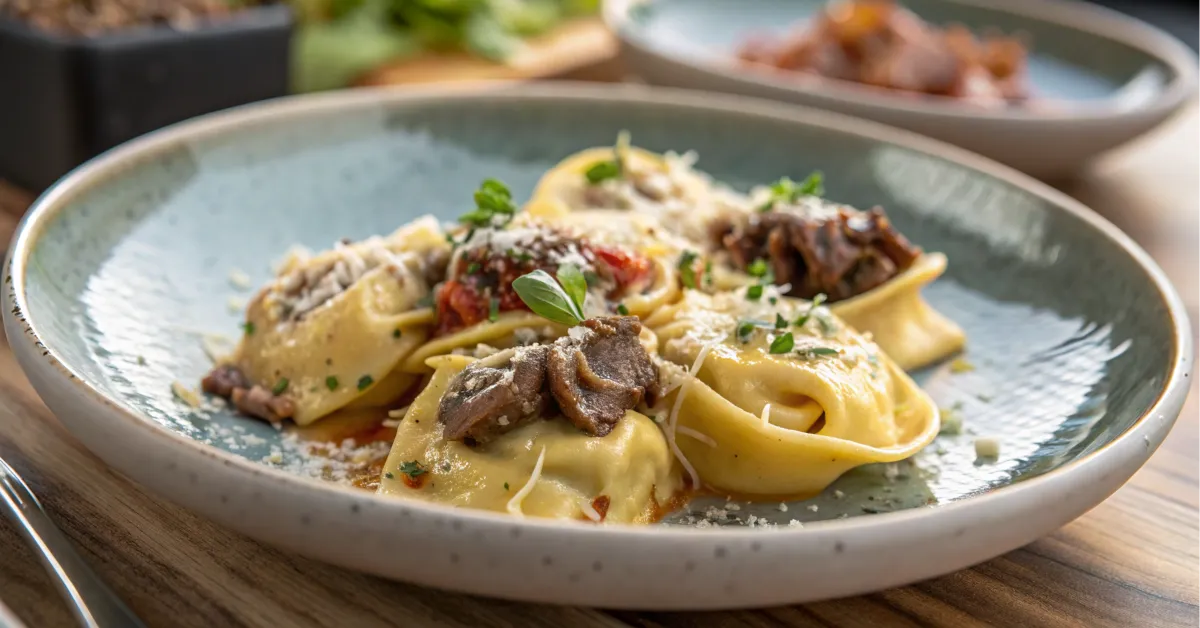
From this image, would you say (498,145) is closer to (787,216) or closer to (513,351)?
(787,216)

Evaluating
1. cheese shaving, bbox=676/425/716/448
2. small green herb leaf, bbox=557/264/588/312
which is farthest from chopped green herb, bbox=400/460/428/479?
cheese shaving, bbox=676/425/716/448

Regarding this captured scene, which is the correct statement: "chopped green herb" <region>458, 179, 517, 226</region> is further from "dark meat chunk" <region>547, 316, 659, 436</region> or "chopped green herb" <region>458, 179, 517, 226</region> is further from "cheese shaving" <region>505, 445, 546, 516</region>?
"cheese shaving" <region>505, 445, 546, 516</region>

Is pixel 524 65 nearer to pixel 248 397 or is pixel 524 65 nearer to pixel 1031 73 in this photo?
pixel 1031 73

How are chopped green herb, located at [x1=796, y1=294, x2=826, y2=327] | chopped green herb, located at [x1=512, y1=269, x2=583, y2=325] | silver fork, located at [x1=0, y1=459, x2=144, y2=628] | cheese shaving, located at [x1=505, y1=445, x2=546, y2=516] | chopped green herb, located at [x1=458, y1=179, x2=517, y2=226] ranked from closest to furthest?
silver fork, located at [x1=0, y1=459, x2=144, y2=628], cheese shaving, located at [x1=505, y1=445, x2=546, y2=516], chopped green herb, located at [x1=512, y1=269, x2=583, y2=325], chopped green herb, located at [x1=796, y1=294, x2=826, y2=327], chopped green herb, located at [x1=458, y1=179, x2=517, y2=226]

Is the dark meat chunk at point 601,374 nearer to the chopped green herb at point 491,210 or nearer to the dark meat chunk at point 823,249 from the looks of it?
the chopped green herb at point 491,210

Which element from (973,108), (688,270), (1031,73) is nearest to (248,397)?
(688,270)
